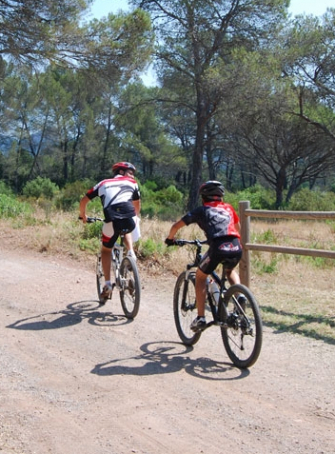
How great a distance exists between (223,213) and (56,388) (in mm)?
2225

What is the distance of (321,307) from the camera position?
26.2 feet

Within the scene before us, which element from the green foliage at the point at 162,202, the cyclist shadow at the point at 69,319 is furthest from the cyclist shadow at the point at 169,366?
the green foliage at the point at 162,202

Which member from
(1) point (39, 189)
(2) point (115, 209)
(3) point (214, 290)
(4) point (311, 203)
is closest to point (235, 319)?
(3) point (214, 290)

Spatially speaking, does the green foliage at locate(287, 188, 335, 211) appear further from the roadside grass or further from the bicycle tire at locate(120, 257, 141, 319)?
the bicycle tire at locate(120, 257, 141, 319)

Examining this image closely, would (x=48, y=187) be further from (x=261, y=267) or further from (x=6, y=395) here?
(x=6, y=395)

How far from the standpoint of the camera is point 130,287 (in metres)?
7.02

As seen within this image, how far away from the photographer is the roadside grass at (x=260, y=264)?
7453 mm

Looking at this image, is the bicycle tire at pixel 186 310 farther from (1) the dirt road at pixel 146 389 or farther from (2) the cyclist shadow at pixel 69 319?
(2) the cyclist shadow at pixel 69 319

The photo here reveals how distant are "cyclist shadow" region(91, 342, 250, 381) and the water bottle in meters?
0.59

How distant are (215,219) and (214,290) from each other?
0.70 meters

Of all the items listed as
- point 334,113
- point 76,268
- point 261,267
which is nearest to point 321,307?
point 261,267

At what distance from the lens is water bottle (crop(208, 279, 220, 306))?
18.5 ft

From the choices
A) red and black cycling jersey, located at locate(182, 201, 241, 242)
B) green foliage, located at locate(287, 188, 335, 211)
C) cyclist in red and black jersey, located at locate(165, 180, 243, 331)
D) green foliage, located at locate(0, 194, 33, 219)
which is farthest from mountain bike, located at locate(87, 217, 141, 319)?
green foliage, located at locate(287, 188, 335, 211)

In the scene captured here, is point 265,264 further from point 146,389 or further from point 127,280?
point 146,389
